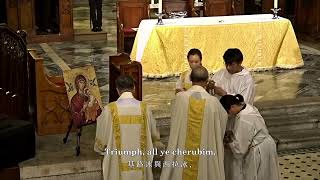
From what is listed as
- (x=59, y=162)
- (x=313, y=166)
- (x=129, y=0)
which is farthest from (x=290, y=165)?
(x=129, y=0)

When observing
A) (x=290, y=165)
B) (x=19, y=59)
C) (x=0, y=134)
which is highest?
(x=19, y=59)

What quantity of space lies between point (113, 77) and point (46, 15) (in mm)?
6764

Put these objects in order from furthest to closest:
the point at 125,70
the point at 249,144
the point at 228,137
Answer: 1. the point at 125,70
2. the point at 228,137
3. the point at 249,144

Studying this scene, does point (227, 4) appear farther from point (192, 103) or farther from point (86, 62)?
point (192, 103)

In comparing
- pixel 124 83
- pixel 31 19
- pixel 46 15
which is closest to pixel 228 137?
pixel 124 83

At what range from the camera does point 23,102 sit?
7883 millimetres

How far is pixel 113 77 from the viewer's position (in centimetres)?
766

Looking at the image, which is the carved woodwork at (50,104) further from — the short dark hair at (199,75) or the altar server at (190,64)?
the short dark hair at (199,75)

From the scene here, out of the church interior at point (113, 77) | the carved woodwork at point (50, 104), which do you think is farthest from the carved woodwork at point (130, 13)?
the carved woodwork at point (50, 104)

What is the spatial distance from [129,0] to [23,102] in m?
4.86

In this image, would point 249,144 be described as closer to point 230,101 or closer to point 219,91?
point 230,101

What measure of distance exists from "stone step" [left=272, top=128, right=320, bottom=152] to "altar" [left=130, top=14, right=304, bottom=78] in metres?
2.32

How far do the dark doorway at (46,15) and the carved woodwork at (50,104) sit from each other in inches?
241

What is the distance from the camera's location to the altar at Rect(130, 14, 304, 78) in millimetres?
10141
